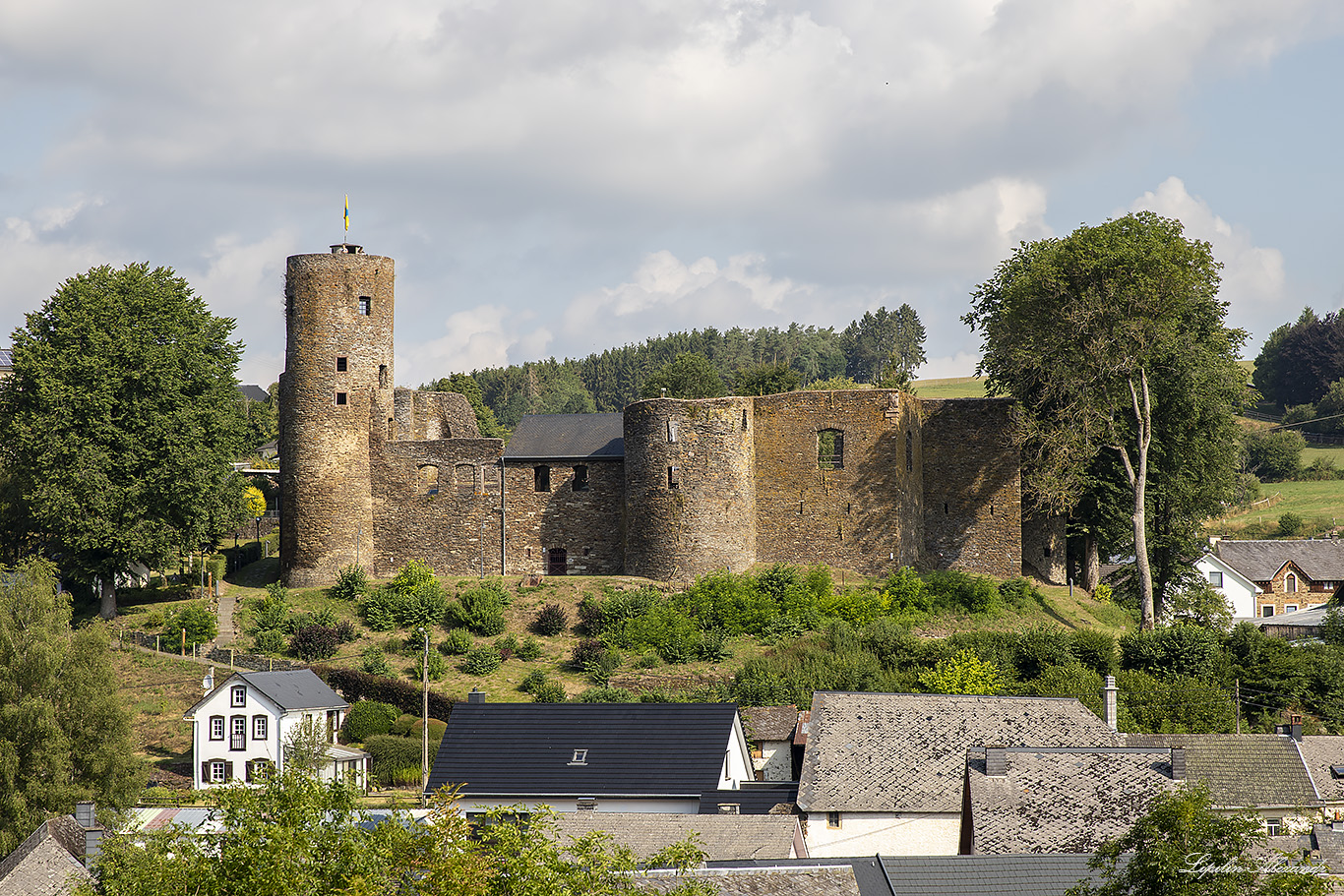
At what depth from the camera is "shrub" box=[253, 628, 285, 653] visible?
141 ft

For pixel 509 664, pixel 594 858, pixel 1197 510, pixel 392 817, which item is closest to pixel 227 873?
pixel 392 817

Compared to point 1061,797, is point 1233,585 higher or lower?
higher

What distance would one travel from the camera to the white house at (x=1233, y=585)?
225 feet

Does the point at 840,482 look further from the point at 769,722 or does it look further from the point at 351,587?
the point at 351,587

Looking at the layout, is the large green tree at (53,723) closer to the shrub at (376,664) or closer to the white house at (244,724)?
the white house at (244,724)

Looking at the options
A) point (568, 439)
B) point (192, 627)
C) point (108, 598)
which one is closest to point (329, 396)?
point (568, 439)

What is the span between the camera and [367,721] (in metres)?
39.4

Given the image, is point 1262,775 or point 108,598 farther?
→ point 108,598

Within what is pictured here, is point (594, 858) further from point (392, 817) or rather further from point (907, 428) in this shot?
point (907, 428)

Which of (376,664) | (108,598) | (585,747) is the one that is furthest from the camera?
(108,598)

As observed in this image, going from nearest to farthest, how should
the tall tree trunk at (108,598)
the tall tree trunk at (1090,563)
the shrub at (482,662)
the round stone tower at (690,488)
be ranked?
the shrub at (482,662) < the round stone tower at (690,488) < the tall tree trunk at (108,598) < the tall tree trunk at (1090,563)

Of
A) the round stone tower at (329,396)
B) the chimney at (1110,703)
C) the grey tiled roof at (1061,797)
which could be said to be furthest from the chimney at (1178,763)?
the round stone tower at (329,396)

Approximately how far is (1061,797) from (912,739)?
19.1 ft

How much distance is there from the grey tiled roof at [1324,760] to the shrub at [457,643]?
22000mm
